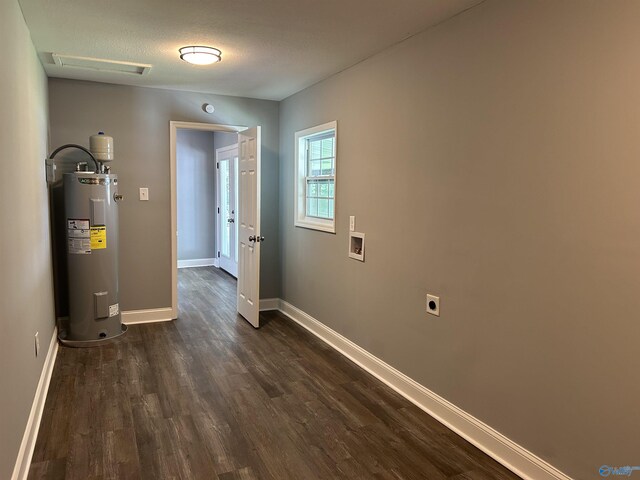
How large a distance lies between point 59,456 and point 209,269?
543 centimetres

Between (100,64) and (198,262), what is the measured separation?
15.1 feet

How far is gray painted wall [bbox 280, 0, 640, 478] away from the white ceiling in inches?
11.1

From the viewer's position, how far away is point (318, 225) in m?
4.38

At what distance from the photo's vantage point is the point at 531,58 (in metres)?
2.16

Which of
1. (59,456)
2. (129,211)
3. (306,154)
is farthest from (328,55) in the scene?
(59,456)

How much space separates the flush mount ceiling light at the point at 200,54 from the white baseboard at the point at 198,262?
16.1 feet

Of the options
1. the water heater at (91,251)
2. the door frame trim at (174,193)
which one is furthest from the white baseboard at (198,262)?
the water heater at (91,251)

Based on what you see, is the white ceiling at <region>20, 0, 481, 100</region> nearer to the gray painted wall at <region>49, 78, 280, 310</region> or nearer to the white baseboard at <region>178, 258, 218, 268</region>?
the gray painted wall at <region>49, 78, 280, 310</region>

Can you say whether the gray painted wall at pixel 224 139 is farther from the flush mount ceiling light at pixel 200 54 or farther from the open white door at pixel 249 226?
the flush mount ceiling light at pixel 200 54

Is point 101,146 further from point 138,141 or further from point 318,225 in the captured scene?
point 318,225

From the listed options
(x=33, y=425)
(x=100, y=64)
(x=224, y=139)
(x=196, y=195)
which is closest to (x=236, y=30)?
(x=100, y=64)

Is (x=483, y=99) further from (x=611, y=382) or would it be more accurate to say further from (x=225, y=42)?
(x=225, y=42)

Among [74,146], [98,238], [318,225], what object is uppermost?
[74,146]

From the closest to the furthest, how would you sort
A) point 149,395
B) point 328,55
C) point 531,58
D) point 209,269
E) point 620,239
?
1. point 620,239
2. point 531,58
3. point 149,395
4. point 328,55
5. point 209,269
